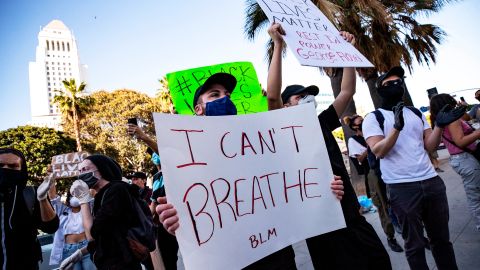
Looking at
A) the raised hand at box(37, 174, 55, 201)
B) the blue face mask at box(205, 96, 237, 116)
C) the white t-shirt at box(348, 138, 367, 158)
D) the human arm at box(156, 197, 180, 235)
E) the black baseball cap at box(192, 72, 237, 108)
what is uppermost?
the black baseball cap at box(192, 72, 237, 108)

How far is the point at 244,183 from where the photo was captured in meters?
1.32

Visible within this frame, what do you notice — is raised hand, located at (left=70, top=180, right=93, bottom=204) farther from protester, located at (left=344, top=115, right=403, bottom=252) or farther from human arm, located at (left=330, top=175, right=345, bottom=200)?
protester, located at (left=344, top=115, right=403, bottom=252)

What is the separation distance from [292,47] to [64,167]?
5.54 metres

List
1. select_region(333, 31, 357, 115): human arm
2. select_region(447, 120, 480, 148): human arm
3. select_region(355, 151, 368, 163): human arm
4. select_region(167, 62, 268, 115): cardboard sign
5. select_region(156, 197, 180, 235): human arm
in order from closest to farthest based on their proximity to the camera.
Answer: select_region(156, 197, 180, 235): human arm → select_region(333, 31, 357, 115): human arm → select_region(447, 120, 480, 148): human arm → select_region(167, 62, 268, 115): cardboard sign → select_region(355, 151, 368, 163): human arm

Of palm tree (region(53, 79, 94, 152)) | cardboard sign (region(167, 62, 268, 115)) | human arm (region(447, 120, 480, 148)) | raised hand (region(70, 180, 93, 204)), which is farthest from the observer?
palm tree (region(53, 79, 94, 152))

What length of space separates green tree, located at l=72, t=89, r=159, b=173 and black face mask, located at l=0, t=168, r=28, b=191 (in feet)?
80.4

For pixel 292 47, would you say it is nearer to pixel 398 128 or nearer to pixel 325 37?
pixel 325 37

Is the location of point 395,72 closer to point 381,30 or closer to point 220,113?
point 220,113

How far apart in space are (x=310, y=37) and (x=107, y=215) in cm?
197

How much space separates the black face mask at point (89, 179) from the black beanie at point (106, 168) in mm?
75

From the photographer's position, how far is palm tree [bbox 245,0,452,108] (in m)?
8.62

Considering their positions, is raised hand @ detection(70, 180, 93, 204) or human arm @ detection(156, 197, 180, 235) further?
raised hand @ detection(70, 180, 93, 204)

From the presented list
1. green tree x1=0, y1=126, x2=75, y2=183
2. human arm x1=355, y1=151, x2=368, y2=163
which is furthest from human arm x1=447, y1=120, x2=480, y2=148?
green tree x1=0, y1=126, x2=75, y2=183

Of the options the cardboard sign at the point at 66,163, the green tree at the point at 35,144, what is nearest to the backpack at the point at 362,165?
the cardboard sign at the point at 66,163
